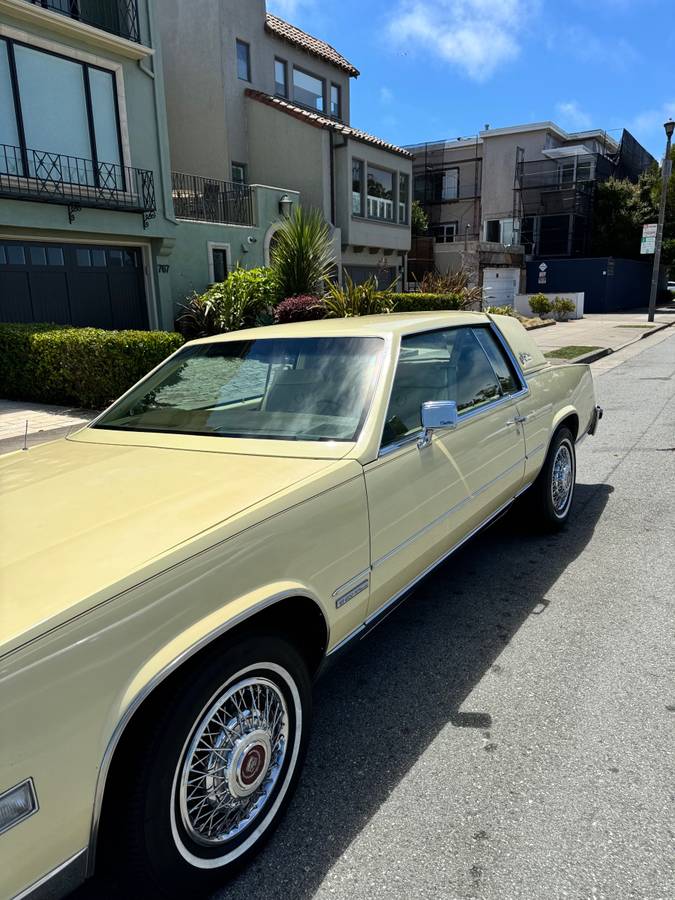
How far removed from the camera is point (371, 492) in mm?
2564

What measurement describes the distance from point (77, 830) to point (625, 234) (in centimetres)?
4083

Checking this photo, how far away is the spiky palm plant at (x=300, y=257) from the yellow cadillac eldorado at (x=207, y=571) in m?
8.94

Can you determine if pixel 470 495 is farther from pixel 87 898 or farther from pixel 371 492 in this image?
pixel 87 898

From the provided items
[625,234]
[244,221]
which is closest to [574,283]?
[625,234]

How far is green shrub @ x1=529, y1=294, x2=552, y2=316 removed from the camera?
28.5 metres

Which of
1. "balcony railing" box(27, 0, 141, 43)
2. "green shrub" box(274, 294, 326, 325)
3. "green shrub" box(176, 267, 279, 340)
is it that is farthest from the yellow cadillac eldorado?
"balcony railing" box(27, 0, 141, 43)

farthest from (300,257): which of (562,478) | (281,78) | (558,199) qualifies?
(558,199)

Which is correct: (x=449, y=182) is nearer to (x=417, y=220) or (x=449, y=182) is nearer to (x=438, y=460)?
(x=417, y=220)

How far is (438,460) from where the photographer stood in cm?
307

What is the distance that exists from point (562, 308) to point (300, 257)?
19.5 meters

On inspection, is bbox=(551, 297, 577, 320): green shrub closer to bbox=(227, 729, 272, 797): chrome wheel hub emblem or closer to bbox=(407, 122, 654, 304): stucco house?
bbox=(407, 122, 654, 304): stucco house

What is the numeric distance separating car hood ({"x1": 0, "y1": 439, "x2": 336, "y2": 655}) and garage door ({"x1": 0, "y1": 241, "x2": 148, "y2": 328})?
1130cm

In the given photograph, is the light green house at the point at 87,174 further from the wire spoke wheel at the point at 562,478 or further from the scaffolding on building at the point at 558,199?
the scaffolding on building at the point at 558,199

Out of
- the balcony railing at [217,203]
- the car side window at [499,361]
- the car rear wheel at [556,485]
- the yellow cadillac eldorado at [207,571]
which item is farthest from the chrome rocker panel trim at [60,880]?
the balcony railing at [217,203]
